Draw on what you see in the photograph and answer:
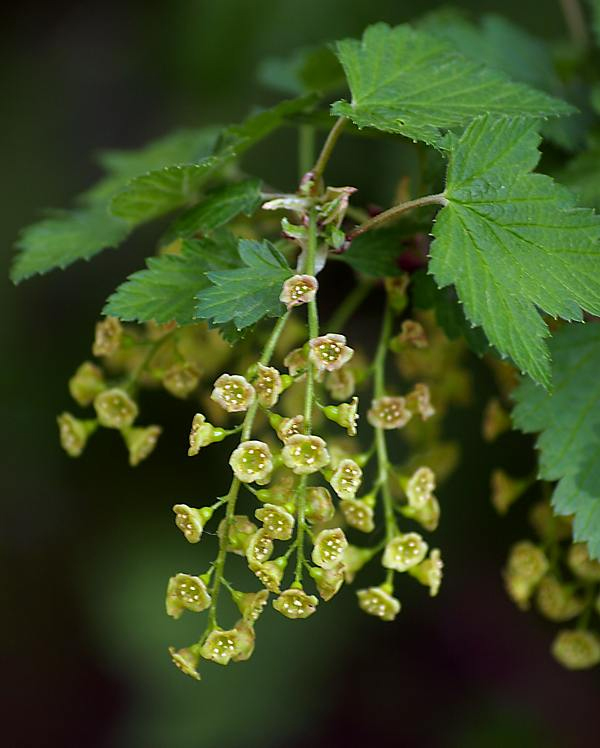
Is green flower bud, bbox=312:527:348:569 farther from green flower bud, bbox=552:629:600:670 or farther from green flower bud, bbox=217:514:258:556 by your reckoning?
green flower bud, bbox=552:629:600:670

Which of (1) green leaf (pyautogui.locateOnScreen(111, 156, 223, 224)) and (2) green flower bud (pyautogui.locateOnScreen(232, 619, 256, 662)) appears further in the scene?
(1) green leaf (pyautogui.locateOnScreen(111, 156, 223, 224))

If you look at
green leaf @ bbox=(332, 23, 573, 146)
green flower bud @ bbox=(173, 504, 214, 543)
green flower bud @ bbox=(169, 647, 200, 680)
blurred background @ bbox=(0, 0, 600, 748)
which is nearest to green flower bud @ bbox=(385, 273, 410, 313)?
green leaf @ bbox=(332, 23, 573, 146)

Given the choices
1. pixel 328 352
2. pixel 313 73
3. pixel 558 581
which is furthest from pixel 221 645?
pixel 313 73

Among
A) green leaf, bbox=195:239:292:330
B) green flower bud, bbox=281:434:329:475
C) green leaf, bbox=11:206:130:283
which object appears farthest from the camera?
green leaf, bbox=11:206:130:283

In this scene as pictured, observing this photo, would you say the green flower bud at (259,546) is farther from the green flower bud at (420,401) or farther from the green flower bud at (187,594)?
the green flower bud at (420,401)

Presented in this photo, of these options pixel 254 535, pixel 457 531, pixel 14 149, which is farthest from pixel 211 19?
pixel 254 535

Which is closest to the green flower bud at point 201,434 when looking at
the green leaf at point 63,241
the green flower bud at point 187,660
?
the green flower bud at point 187,660
